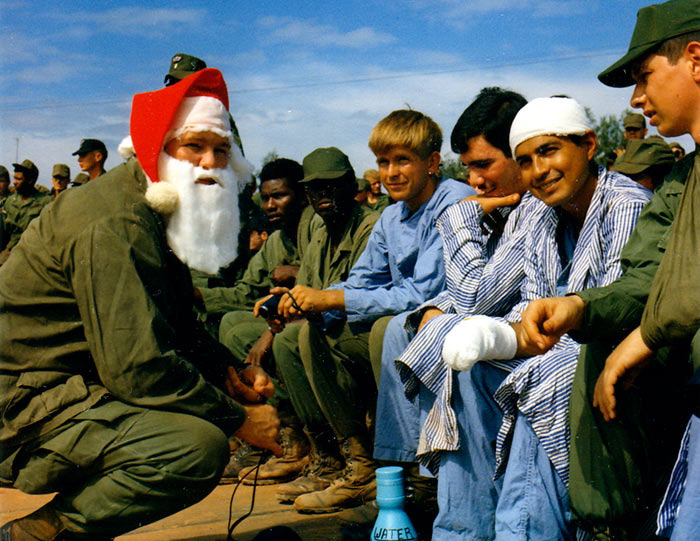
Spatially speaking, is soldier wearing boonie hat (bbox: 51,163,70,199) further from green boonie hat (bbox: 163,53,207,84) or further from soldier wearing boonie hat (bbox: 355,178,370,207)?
green boonie hat (bbox: 163,53,207,84)

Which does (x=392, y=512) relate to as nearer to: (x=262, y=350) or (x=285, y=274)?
(x=262, y=350)

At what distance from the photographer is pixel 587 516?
2330 mm

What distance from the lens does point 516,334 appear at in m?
2.60

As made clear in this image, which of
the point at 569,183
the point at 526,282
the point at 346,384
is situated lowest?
the point at 346,384

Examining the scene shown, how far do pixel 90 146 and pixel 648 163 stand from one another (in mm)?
8177

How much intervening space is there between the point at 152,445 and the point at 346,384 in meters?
1.73

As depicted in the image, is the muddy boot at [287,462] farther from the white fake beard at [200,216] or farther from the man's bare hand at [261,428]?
the white fake beard at [200,216]

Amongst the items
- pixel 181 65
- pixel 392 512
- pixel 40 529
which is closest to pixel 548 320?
pixel 392 512

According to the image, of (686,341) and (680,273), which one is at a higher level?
(680,273)

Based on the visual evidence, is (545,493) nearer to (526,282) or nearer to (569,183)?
(526,282)

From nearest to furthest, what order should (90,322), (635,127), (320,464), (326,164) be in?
(90,322), (320,464), (326,164), (635,127)

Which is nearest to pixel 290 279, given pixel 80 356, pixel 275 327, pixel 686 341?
pixel 275 327

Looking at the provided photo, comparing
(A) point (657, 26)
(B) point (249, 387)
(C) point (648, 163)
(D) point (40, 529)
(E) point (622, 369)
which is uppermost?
(A) point (657, 26)

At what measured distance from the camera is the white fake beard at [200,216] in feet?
10.7
